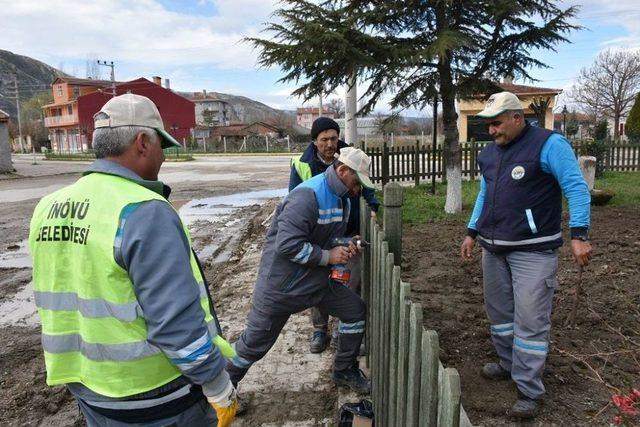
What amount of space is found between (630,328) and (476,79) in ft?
19.2

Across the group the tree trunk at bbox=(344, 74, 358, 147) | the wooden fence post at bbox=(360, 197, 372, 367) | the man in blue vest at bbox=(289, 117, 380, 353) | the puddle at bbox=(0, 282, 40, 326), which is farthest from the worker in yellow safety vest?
the tree trunk at bbox=(344, 74, 358, 147)

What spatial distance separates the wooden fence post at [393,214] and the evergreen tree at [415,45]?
5207 mm

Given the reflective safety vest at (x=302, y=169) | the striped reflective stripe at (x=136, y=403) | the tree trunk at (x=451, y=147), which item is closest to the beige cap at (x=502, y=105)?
the reflective safety vest at (x=302, y=169)

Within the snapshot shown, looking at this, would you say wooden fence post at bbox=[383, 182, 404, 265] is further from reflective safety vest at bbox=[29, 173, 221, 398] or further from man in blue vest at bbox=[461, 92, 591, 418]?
reflective safety vest at bbox=[29, 173, 221, 398]

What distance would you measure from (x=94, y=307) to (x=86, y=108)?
67105 millimetres

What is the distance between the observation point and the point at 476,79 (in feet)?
29.5

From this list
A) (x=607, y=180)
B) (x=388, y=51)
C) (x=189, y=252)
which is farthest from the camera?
(x=607, y=180)

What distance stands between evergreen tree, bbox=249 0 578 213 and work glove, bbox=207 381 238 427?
6.92 m

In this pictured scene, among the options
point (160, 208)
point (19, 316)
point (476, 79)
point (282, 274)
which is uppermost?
point (476, 79)

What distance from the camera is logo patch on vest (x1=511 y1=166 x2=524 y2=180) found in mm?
3068

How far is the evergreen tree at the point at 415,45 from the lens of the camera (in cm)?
819

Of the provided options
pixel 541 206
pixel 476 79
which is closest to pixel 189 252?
pixel 541 206

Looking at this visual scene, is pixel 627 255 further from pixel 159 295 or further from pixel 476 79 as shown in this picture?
pixel 159 295

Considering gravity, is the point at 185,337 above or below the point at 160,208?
below
